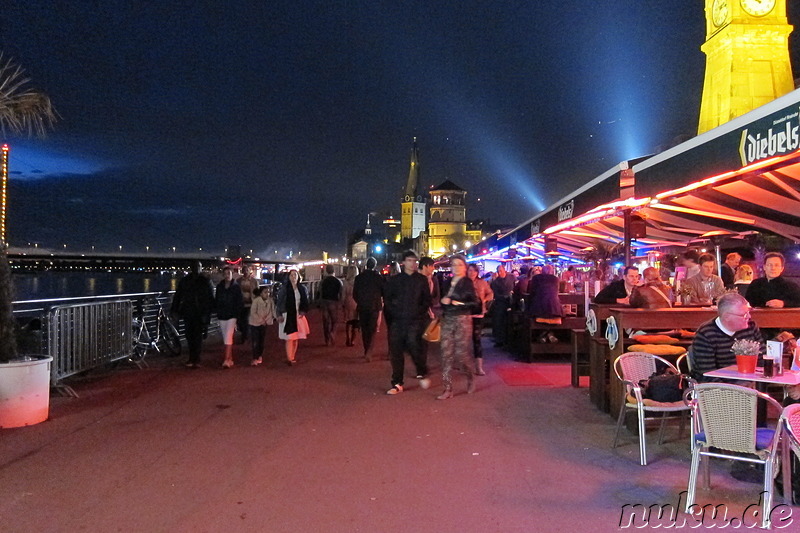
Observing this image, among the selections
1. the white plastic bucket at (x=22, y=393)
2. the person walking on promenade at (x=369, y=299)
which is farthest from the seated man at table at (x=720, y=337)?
the person walking on promenade at (x=369, y=299)

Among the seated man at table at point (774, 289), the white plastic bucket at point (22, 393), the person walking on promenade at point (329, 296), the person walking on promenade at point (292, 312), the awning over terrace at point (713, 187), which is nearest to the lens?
the awning over terrace at point (713, 187)

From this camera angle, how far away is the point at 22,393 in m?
7.18

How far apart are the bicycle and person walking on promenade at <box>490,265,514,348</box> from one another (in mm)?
7014

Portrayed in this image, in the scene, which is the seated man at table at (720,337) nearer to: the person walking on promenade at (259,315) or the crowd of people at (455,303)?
the crowd of people at (455,303)

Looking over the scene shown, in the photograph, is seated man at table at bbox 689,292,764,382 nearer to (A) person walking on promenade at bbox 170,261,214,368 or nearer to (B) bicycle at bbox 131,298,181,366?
(A) person walking on promenade at bbox 170,261,214,368

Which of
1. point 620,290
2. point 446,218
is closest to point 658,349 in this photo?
point 620,290

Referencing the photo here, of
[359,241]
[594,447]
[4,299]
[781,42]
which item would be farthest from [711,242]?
[359,241]

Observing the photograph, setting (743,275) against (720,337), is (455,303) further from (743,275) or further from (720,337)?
(743,275)

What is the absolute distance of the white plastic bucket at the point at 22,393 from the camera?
23.2 feet

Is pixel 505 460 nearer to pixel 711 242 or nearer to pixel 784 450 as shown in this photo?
pixel 784 450

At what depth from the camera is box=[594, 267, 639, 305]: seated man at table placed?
885 cm

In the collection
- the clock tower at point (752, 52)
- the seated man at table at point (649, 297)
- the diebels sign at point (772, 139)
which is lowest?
the seated man at table at point (649, 297)

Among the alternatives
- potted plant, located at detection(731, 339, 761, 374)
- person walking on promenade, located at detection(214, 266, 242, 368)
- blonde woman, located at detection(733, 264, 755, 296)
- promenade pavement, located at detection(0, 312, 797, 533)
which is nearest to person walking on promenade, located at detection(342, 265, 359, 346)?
person walking on promenade, located at detection(214, 266, 242, 368)

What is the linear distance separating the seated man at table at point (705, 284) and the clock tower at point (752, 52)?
1141cm
